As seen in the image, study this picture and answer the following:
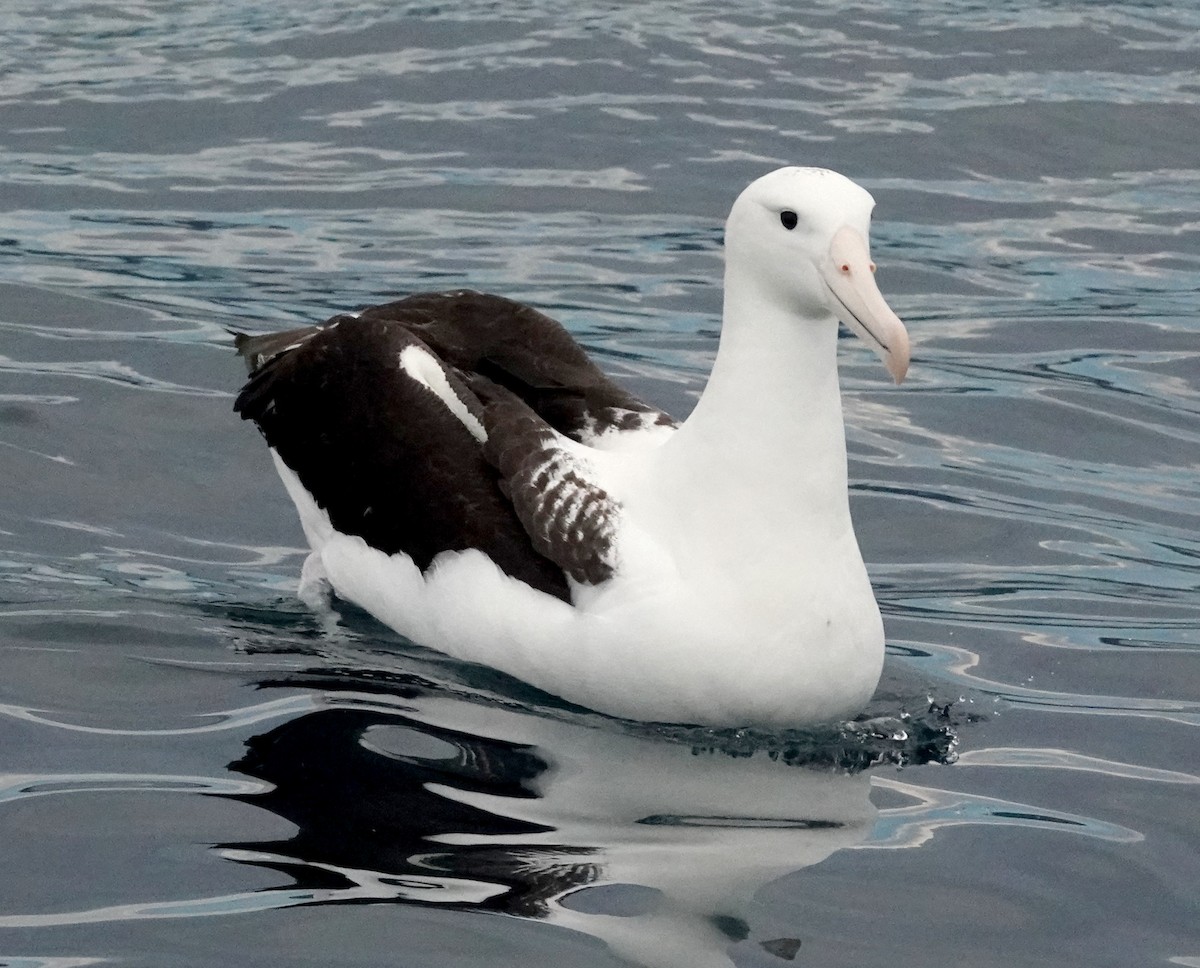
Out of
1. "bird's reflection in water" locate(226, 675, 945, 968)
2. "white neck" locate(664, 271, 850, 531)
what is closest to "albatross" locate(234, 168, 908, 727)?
"white neck" locate(664, 271, 850, 531)

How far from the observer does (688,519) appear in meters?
7.34

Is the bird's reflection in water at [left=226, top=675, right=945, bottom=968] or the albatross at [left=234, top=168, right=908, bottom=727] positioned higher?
the albatross at [left=234, top=168, right=908, bottom=727]

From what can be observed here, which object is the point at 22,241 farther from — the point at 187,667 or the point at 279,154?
the point at 187,667

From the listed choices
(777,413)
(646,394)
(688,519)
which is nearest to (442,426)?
(688,519)

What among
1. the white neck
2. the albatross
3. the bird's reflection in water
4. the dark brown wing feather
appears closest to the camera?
the bird's reflection in water

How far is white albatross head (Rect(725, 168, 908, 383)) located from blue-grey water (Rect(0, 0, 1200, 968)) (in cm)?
145

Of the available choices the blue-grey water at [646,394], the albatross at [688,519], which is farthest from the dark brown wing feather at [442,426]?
the blue-grey water at [646,394]

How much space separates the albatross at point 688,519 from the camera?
7086 mm

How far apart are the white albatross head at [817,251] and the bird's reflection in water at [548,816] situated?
1.44m

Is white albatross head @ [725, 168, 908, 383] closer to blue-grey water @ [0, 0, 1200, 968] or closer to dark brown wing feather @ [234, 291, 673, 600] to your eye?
dark brown wing feather @ [234, 291, 673, 600]

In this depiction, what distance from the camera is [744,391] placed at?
286 inches

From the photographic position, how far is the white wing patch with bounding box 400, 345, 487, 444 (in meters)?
8.07

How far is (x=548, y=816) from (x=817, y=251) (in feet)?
6.49

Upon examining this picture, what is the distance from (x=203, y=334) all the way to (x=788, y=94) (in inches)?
305
